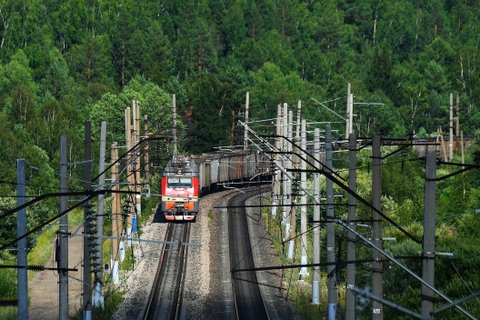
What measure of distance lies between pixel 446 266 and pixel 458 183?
95.0 feet

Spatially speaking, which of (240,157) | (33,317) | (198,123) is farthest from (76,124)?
(33,317)

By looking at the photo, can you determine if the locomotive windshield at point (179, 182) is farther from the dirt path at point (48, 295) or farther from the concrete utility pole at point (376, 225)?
the concrete utility pole at point (376, 225)

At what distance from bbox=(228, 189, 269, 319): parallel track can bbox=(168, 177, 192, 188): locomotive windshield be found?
3.85 meters

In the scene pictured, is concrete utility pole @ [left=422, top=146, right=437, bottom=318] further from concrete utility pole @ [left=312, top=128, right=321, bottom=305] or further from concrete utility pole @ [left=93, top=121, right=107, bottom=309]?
concrete utility pole @ [left=93, top=121, right=107, bottom=309]

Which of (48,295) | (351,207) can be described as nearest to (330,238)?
(351,207)

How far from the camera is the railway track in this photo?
44.7 meters

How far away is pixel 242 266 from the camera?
2194 inches

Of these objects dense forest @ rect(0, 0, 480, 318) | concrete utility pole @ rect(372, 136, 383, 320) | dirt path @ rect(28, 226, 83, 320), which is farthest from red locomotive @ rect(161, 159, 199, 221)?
concrete utility pole @ rect(372, 136, 383, 320)

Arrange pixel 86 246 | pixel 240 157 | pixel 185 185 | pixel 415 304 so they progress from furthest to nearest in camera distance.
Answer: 1. pixel 240 157
2. pixel 185 185
3. pixel 415 304
4. pixel 86 246

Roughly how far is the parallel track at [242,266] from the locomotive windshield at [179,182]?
3.85 m

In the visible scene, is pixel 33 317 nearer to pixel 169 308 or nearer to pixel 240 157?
pixel 169 308

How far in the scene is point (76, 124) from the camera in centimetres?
12731

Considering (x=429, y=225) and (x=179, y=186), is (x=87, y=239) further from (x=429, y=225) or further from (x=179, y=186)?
(x=179, y=186)

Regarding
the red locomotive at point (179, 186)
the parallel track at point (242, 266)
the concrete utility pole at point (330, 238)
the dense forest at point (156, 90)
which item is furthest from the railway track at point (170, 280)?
the dense forest at point (156, 90)
